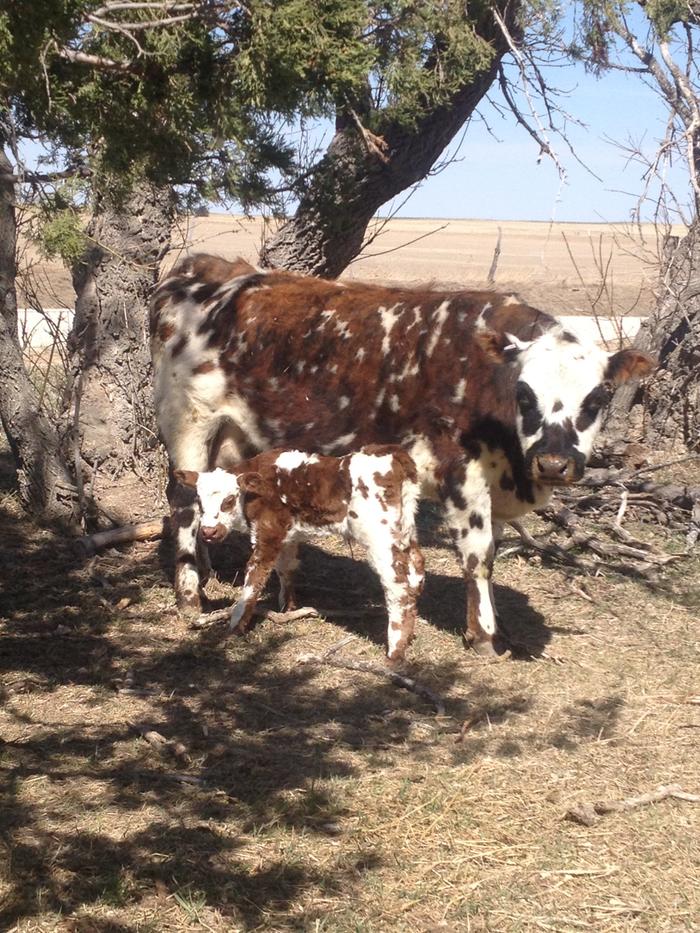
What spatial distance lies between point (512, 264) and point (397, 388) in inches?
1783

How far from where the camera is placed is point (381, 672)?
23.5 ft

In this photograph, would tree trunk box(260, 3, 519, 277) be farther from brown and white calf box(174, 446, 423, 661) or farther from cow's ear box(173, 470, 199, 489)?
brown and white calf box(174, 446, 423, 661)

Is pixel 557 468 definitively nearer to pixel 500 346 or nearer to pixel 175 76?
pixel 500 346

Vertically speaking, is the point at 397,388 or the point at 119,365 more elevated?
the point at 119,365

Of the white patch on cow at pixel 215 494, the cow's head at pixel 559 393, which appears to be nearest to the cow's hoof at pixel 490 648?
the cow's head at pixel 559 393

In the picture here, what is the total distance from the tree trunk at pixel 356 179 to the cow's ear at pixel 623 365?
3038mm

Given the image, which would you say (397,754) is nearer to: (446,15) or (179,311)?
(179,311)

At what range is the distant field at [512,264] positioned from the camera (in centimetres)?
1364

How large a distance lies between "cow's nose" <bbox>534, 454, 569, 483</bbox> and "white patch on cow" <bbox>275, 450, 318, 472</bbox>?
145 centimetres

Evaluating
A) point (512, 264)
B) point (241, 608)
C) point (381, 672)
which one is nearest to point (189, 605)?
point (241, 608)

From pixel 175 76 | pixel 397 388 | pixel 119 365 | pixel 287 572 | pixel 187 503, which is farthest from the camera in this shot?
pixel 119 365

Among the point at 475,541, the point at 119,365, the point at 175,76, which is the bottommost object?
the point at 475,541

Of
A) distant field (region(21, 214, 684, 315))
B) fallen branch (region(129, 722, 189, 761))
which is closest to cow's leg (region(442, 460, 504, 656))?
fallen branch (region(129, 722, 189, 761))

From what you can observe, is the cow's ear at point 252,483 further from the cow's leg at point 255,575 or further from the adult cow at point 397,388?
the adult cow at point 397,388
